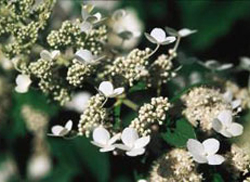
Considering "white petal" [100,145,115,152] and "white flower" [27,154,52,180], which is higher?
"white petal" [100,145,115,152]

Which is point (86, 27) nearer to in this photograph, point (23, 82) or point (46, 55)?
point (46, 55)

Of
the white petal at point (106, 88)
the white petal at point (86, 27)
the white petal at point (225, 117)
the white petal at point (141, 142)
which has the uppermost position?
the white petal at point (86, 27)

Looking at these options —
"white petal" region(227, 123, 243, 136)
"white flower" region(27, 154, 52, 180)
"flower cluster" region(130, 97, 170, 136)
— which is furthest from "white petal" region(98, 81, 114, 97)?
"white flower" region(27, 154, 52, 180)

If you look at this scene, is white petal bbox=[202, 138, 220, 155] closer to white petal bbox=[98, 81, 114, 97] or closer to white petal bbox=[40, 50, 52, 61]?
white petal bbox=[98, 81, 114, 97]

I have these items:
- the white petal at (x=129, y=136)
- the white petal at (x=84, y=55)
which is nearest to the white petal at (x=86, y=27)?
the white petal at (x=84, y=55)

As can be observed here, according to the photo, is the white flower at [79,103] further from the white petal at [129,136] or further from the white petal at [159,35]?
the white petal at [129,136]
